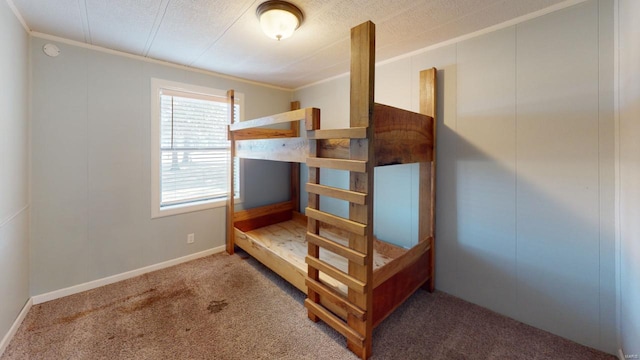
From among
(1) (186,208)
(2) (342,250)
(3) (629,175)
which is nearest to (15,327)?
(1) (186,208)

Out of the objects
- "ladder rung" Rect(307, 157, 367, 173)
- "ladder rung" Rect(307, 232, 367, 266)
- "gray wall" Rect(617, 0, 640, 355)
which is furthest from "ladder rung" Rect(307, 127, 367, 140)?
"gray wall" Rect(617, 0, 640, 355)

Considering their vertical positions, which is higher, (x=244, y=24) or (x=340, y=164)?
(x=244, y=24)

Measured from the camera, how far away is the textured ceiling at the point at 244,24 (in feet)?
5.47

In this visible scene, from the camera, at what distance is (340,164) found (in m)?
1.59

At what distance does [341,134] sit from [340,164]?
0.19 metres

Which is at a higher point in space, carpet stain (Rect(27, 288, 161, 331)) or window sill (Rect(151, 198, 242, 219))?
window sill (Rect(151, 198, 242, 219))

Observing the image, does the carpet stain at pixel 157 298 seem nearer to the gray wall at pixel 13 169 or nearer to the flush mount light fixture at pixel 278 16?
the gray wall at pixel 13 169

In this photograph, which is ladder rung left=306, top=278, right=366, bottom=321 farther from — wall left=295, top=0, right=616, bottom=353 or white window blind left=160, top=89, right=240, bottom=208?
white window blind left=160, top=89, right=240, bottom=208

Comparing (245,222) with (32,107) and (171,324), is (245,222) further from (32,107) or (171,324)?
(32,107)

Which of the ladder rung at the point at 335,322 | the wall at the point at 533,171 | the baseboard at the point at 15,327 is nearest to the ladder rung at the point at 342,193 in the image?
the ladder rung at the point at 335,322

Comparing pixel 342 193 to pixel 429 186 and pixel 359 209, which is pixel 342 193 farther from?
pixel 429 186

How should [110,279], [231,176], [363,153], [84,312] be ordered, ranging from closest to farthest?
[363,153] → [84,312] → [110,279] → [231,176]

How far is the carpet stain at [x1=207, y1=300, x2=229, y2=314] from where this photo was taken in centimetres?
209

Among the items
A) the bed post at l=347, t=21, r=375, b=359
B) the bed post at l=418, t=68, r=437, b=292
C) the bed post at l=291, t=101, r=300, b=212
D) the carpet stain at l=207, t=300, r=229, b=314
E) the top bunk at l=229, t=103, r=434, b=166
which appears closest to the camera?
the bed post at l=347, t=21, r=375, b=359
